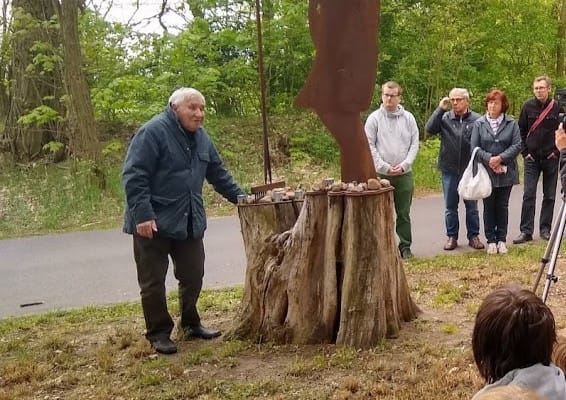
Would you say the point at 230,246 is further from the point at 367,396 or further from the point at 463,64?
the point at 463,64

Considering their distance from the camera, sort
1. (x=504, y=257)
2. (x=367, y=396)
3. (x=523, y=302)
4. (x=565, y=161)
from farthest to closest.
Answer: (x=504, y=257), (x=565, y=161), (x=367, y=396), (x=523, y=302)

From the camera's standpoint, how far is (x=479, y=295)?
531 centimetres

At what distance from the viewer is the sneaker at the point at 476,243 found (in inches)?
272

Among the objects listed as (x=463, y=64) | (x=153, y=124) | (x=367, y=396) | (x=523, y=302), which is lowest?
(x=367, y=396)

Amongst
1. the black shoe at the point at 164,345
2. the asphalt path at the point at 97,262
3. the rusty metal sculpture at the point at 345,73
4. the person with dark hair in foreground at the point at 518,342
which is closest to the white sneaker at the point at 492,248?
the asphalt path at the point at 97,262

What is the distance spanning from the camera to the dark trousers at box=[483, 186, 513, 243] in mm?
6754

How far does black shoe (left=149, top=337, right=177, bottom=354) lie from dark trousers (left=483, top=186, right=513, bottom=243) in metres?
3.58

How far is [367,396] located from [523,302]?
Answer: 5.65ft

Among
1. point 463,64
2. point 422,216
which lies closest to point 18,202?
point 422,216

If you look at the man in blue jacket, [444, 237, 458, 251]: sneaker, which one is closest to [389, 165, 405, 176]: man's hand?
[444, 237, 458, 251]: sneaker

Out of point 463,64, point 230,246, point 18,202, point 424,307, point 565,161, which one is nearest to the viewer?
point 565,161

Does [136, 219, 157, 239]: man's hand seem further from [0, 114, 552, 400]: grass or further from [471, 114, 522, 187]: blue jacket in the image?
[471, 114, 522, 187]: blue jacket

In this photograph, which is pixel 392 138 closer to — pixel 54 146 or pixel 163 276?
pixel 163 276

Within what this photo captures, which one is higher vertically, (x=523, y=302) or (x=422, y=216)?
(x=523, y=302)
